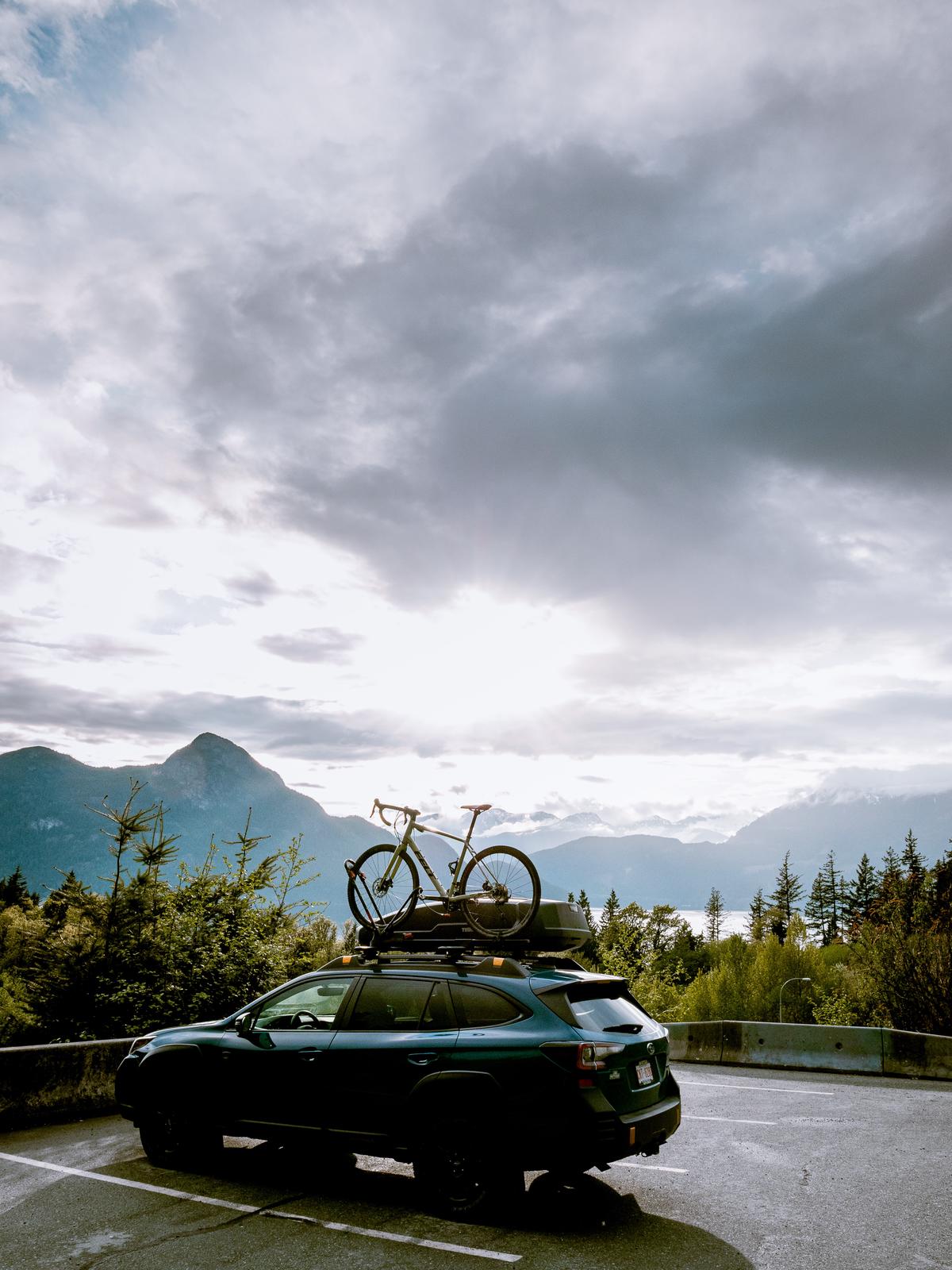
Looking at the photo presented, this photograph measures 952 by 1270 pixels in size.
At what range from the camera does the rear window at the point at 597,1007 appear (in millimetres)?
6129

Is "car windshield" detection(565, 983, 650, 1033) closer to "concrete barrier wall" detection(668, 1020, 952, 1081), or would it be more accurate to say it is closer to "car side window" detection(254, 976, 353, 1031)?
"car side window" detection(254, 976, 353, 1031)

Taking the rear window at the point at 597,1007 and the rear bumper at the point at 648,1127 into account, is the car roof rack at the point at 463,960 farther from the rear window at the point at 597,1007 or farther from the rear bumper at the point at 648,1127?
the rear bumper at the point at 648,1127

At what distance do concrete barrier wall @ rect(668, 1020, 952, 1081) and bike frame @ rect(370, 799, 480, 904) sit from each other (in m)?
7.45

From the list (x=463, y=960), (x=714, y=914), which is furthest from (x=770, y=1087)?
(x=714, y=914)

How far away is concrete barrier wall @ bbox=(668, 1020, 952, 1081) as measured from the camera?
12.8 metres

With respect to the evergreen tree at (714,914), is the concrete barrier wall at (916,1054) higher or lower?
lower

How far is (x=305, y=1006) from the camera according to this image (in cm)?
732

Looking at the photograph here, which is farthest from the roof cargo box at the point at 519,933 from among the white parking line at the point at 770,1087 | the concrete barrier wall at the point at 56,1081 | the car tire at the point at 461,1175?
the white parking line at the point at 770,1087

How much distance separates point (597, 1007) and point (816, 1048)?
30.0ft

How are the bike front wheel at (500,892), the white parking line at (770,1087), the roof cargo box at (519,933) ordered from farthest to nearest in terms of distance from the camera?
the white parking line at (770,1087) < the bike front wheel at (500,892) < the roof cargo box at (519,933)

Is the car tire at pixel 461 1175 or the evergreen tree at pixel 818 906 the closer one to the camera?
the car tire at pixel 461 1175

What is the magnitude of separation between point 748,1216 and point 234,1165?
4111 millimetres

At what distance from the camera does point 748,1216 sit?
20.4 feet

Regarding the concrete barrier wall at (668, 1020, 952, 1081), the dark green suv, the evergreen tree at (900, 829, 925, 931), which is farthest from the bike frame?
the evergreen tree at (900, 829, 925, 931)
